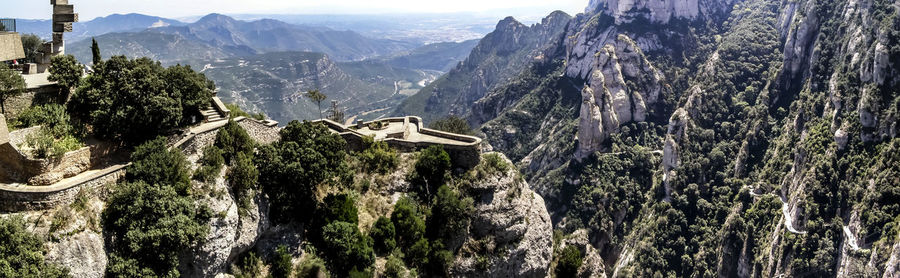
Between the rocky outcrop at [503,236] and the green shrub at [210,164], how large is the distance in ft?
59.7

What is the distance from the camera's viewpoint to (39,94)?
29.2 m

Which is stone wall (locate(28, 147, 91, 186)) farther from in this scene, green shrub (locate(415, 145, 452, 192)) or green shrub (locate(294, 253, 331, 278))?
green shrub (locate(415, 145, 452, 192))

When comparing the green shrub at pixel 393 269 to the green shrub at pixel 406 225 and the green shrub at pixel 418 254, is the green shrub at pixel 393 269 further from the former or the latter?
the green shrub at pixel 406 225

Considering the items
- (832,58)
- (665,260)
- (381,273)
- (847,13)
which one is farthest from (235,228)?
(847,13)

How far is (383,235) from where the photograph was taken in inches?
1390

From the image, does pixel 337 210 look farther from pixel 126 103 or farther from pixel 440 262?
pixel 126 103

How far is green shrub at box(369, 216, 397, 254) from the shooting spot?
116ft

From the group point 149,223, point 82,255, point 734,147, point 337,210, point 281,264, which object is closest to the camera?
point 82,255

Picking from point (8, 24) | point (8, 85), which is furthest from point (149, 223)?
point (8, 24)

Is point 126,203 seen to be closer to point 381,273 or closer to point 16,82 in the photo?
point 16,82

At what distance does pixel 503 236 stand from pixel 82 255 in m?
26.9

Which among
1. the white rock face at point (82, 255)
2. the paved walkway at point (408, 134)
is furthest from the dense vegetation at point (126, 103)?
the paved walkway at point (408, 134)

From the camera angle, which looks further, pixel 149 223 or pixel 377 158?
pixel 377 158

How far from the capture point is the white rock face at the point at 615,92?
14862 centimetres
